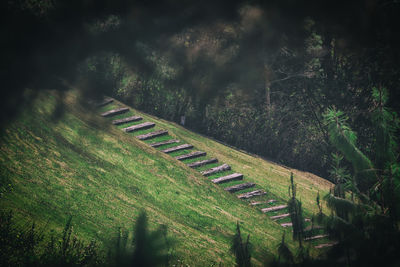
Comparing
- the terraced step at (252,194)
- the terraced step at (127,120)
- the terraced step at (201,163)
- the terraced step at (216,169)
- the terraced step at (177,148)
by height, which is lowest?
the terraced step at (252,194)

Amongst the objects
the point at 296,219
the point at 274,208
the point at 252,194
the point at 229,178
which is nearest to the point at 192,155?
the point at 229,178

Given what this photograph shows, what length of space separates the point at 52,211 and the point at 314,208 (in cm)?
211

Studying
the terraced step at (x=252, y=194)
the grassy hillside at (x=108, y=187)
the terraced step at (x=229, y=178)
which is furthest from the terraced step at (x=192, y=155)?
the terraced step at (x=252, y=194)

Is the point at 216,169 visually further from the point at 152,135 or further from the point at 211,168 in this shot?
the point at 152,135

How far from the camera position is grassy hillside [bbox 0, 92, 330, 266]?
5.93 feet

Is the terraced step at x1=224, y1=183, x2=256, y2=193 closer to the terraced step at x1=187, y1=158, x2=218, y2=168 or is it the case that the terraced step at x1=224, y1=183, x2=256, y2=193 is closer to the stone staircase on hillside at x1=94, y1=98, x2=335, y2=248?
the stone staircase on hillside at x1=94, y1=98, x2=335, y2=248

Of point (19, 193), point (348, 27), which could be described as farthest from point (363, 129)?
point (19, 193)

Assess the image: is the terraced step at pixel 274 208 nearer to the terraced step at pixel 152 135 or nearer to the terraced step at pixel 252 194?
the terraced step at pixel 252 194

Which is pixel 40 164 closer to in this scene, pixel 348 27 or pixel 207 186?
pixel 207 186

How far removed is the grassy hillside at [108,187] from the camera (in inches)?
71.2

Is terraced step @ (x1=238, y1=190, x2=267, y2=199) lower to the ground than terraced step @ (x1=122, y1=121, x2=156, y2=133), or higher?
lower

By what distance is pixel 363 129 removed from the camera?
11.1 feet

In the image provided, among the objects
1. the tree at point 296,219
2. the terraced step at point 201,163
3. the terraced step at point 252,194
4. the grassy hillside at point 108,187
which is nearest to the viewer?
the grassy hillside at point 108,187

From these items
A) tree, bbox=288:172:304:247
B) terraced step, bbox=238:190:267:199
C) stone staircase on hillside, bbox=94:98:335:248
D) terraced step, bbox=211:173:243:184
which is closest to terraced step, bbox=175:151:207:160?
stone staircase on hillside, bbox=94:98:335:248
